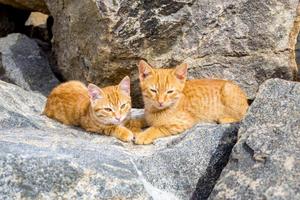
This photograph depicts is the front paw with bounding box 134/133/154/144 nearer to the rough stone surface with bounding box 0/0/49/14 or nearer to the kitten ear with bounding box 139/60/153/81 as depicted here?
the kitten ear with bounding box 139/60/153/81

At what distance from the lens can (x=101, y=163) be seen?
4.37 metres

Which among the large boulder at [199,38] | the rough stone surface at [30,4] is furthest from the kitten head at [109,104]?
the rough stone surface at [30,4]

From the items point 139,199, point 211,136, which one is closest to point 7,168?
point 139,199

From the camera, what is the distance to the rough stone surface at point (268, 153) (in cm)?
400

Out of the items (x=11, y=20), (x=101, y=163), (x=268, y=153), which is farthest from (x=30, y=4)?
(x=268, y=153)

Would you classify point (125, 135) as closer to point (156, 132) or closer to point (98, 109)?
point (156, 132)

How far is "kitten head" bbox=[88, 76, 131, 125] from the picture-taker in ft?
19.1

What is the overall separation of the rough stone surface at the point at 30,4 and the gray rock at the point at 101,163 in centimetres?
321

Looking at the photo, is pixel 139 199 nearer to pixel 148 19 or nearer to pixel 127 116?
→ pixel 127 116

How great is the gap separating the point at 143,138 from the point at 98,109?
67 cm

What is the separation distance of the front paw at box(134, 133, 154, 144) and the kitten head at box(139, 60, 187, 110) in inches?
16.1

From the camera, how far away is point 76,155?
14.5ft

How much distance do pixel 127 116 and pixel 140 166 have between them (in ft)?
4.77

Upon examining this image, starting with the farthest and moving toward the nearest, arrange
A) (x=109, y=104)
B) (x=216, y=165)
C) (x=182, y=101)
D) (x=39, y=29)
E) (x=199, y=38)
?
(x=39, y=29), (x=199, y=38), (x=182, y=101), (x=109, y=104), (x=216, y=165)
